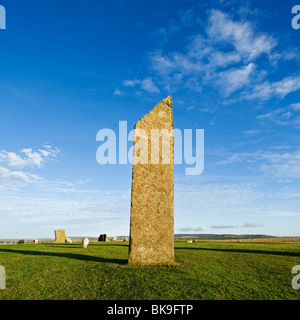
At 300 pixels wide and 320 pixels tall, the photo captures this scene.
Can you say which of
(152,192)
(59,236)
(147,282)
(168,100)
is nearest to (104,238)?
(59,236)

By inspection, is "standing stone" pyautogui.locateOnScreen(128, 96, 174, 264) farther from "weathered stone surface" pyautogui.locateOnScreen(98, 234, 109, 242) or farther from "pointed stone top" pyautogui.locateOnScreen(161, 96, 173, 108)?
"weathered stone surface" pyautogui.locateOnScreen(98, 234, 109, 242)

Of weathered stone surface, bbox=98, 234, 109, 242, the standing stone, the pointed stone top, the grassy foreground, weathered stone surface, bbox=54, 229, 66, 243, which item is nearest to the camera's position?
the grassy foreground

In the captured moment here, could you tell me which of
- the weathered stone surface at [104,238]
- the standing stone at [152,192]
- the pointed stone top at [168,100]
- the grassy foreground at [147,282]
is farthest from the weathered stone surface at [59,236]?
the pointed stone top at [168,100]

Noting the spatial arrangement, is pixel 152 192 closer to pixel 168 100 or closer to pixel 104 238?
pixel 168 100

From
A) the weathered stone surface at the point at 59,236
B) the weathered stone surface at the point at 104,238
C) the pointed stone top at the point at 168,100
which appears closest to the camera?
the pointed stone top at the point at 168,100

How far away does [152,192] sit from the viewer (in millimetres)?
8000

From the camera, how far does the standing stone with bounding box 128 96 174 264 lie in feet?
25.4

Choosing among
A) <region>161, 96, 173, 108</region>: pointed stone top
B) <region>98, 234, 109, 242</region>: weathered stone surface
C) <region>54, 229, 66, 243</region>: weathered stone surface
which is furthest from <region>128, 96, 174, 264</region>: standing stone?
<region>98, 234, 109, 242</region>: weathered stone surface

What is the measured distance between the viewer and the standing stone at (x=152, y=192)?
774cm

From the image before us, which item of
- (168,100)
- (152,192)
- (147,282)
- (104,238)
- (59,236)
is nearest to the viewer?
(147,282)

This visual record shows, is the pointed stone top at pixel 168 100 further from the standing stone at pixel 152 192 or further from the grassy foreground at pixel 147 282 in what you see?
the grassy foreground at pixel 147 282

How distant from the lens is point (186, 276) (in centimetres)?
633
